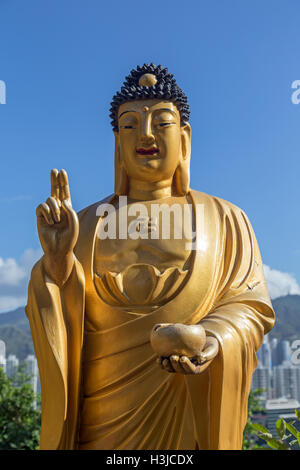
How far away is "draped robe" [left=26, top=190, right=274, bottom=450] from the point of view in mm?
3688

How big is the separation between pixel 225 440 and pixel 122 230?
157cm

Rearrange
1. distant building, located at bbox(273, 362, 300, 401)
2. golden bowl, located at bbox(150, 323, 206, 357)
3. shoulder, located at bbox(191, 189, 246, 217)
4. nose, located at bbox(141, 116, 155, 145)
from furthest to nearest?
distant building, located at bbox(273, 362, 300, 401) < shoulder, located at bbox(191, 189, 246, 217) < nose, located at bbox(141, 116, 155, 145) < golden bowl, located at bbox(150, 323, 206, 357)

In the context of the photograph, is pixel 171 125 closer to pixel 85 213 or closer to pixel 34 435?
pixel 85 213

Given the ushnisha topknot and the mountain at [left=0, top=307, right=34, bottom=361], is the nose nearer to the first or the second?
the ushnisha topknot

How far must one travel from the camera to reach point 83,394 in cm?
407

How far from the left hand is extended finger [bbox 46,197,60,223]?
1088 millimetres

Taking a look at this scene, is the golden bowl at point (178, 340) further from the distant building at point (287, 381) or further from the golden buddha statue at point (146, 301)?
the distant building at point (287, 381)

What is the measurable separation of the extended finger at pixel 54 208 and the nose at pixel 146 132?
3.20ft

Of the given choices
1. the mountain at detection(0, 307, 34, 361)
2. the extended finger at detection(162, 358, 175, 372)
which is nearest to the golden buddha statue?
the extended finger at detection(162, 358, 175, 372)

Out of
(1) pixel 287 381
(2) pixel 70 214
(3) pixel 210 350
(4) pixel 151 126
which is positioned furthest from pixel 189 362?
(1) pixel 287 381

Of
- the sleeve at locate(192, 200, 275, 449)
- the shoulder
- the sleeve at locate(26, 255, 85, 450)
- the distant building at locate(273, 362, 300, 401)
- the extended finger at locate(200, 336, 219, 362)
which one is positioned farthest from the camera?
the distant building at locate(273, 362, 300, 401)

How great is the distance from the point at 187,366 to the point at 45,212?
1.27 metres

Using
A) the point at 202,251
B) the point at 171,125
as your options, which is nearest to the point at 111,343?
the point at 202,251

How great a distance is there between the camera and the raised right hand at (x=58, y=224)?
12.3 ft
